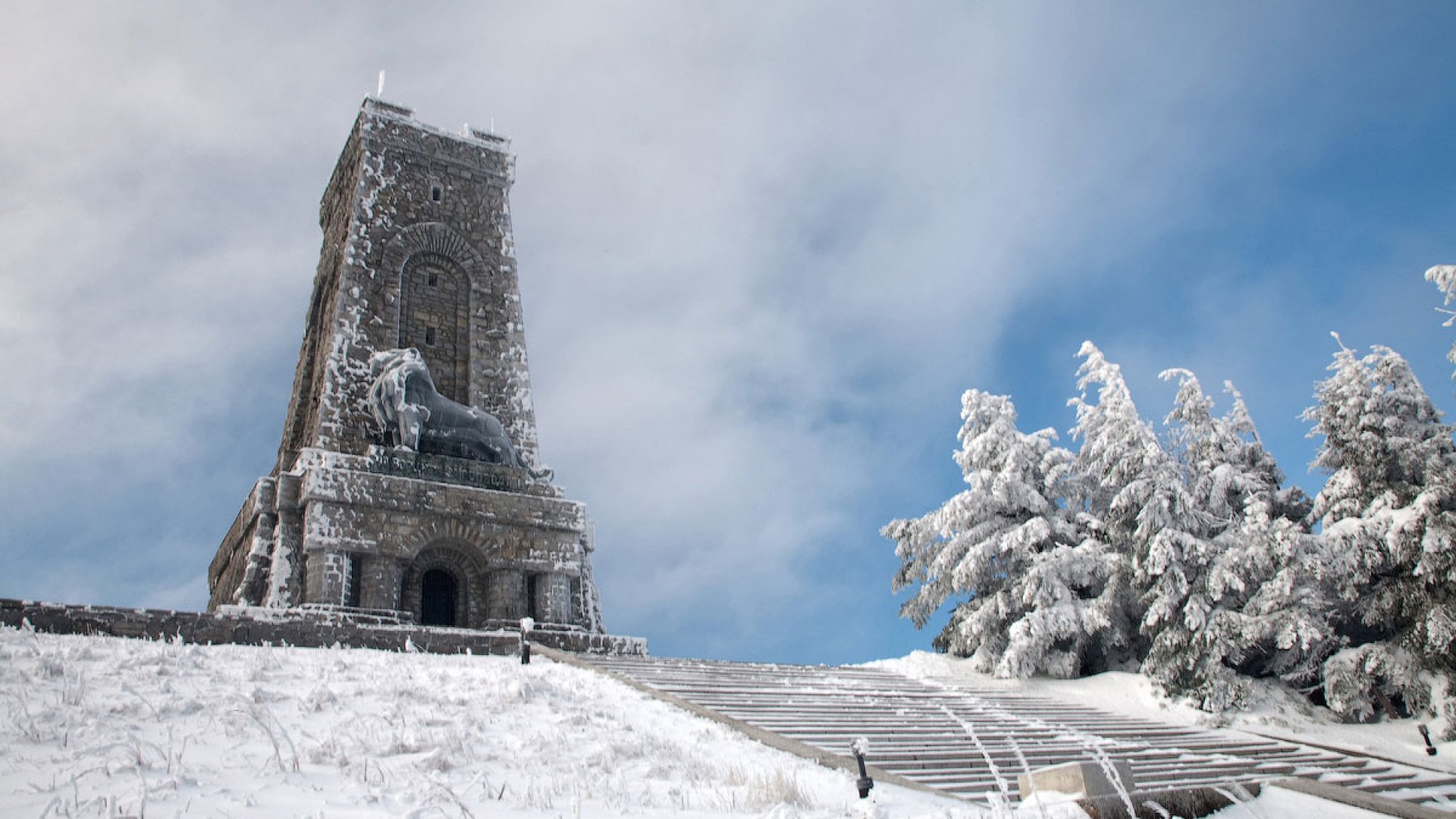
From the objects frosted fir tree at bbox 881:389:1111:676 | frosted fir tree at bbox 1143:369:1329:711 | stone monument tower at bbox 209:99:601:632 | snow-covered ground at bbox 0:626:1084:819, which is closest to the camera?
snow-covered ground at bbox 0:626:1084:819

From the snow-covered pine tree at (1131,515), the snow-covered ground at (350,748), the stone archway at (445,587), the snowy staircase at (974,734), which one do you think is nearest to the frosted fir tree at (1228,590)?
the snow-covered pine tree at (1131,515)

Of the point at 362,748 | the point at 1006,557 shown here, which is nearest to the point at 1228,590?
the point at 1006,557

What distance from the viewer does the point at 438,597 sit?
643 inches

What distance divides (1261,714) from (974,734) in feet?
23.3

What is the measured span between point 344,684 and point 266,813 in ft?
11.7

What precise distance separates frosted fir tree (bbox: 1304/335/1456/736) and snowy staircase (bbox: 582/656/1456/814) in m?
1.84

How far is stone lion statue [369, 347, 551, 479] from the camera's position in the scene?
16234 mm

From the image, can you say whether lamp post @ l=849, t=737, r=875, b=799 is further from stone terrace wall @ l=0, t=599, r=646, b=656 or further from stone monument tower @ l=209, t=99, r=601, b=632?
stone monument tower @ l=209, t=99, r=601, b=632

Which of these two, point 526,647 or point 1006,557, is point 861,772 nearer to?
point 526,647

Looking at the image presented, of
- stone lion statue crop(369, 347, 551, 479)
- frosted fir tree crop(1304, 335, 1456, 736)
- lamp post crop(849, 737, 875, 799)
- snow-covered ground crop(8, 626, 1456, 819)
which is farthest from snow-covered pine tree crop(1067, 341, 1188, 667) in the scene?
stone lion statue crop(369, 347, 551, 479)

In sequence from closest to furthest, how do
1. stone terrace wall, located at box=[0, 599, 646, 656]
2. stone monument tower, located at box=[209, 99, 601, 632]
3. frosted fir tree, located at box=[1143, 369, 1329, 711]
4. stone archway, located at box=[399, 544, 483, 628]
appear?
stone terrace wall, located at box=[0, 599, 646, 656], frosted fir tree, located at box=[1143, 369, 1329, 711], stone monument tower, located at box=[209, 99, 601, 632], stone archway, located at box=[399, 544, 483, 628]

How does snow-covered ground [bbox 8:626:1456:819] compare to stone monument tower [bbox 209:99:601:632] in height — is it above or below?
below

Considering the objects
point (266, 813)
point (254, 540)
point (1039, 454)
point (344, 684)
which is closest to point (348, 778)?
point (266, 813)

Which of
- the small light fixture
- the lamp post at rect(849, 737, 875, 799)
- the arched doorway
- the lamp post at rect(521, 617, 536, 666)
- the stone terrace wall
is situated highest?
the arched doorway
